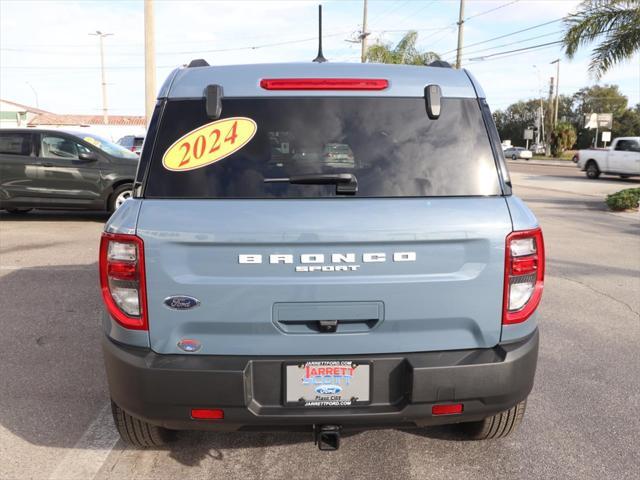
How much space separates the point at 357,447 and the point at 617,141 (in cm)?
2614

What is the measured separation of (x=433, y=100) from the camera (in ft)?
8.55

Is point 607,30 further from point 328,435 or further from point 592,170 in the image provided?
point 328,435

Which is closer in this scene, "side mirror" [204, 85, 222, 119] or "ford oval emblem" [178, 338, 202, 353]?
"ford oval emblem" [178, 338, 202, 353]

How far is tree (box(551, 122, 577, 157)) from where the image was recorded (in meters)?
59.0

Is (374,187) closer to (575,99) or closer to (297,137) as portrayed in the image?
(297,137)

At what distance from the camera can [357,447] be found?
315 centimetres

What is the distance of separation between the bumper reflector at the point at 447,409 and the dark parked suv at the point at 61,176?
9.24 m

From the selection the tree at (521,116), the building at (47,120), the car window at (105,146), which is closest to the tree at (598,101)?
the tree at (521,116)

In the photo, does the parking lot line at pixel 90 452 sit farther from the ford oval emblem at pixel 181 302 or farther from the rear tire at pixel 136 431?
the ford oval emblem at pixel 181 302

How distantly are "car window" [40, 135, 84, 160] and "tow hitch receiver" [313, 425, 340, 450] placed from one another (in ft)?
32.0

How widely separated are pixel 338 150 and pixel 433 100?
0.49m

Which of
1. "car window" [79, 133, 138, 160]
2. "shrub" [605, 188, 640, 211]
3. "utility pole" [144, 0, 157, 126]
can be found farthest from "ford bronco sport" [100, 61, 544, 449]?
"utility pole" [144, 0, 157, 126]

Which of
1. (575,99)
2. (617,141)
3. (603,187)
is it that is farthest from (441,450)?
(575,99)

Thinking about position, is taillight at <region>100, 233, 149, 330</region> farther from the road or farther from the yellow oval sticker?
the road
